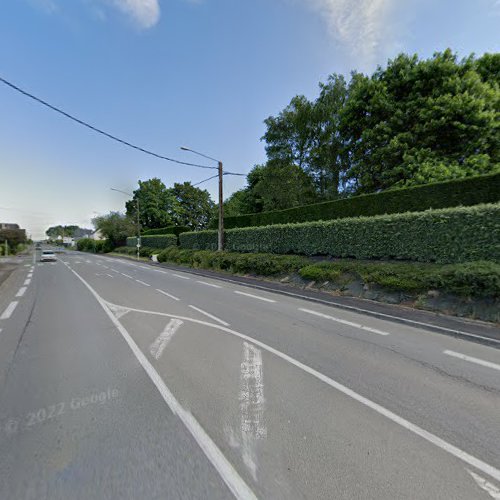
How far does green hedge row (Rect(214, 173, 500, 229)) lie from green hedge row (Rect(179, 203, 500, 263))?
2056mm

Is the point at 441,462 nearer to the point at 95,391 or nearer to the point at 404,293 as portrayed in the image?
the point at 95,391

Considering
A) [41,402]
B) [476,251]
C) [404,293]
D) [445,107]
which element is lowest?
[41,402]

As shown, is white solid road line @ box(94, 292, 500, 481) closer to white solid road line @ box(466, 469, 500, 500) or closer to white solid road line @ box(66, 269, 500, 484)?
white solid road line @ box(66, 269, 500, 484)

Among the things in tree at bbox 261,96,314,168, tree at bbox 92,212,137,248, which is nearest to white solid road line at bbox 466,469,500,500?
tree at bbox 261,96,314,168

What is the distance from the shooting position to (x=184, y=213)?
5347 centimetres

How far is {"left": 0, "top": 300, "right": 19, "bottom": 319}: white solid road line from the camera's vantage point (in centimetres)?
685

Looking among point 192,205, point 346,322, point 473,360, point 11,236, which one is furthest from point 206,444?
point 11,236

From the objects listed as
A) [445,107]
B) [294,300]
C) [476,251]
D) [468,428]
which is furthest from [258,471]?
[445,107]

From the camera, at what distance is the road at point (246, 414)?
194cm

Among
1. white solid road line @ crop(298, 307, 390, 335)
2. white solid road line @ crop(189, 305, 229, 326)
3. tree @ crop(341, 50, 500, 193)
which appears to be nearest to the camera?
white solid road line @ crop(298, 307, 390, 335)

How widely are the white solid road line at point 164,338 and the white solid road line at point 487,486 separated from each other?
3913mm

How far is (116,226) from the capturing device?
45.4 metres

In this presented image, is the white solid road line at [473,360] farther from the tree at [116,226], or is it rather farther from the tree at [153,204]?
the tree at [153,204]

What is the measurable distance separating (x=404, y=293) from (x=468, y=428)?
234 inches
